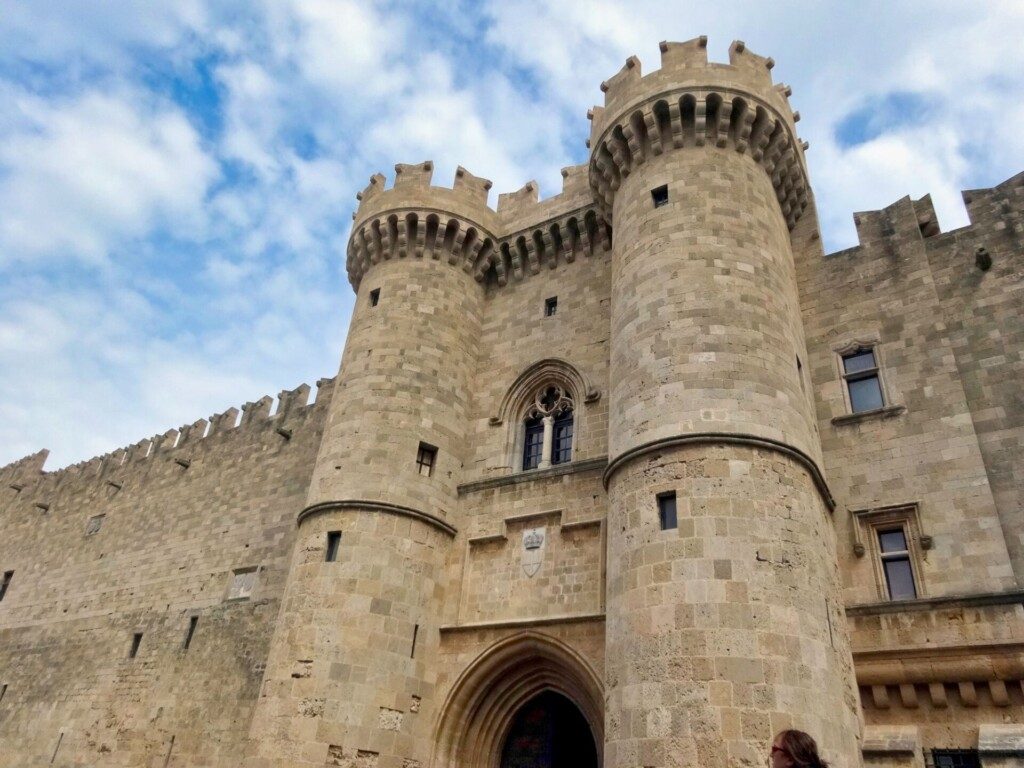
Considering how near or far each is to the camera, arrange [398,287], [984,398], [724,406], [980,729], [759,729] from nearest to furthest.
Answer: [759,729] → [980,729] → [724,406] → [984,398] → [398,287]

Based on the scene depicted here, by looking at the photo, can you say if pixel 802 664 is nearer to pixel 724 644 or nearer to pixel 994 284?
pixel 724 644

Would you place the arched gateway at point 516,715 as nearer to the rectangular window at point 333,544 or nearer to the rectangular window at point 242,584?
the rectangular window at point 333,544

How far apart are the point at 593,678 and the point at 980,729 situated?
393 cm

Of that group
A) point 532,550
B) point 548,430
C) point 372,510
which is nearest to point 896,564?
point 532,550

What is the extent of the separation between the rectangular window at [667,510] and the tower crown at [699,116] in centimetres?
547

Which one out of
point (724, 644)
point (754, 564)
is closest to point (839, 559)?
point (754, 564)

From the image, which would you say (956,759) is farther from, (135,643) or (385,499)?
(135,643)

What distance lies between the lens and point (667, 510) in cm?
835


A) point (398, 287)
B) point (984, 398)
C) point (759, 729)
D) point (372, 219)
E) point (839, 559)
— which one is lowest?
point (759, 729)

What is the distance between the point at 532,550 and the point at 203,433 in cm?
1187

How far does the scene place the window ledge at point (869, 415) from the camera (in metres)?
9.68

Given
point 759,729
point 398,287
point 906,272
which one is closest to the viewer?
point 759,729

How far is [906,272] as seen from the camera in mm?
10664

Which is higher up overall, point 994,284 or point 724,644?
point 994,284
